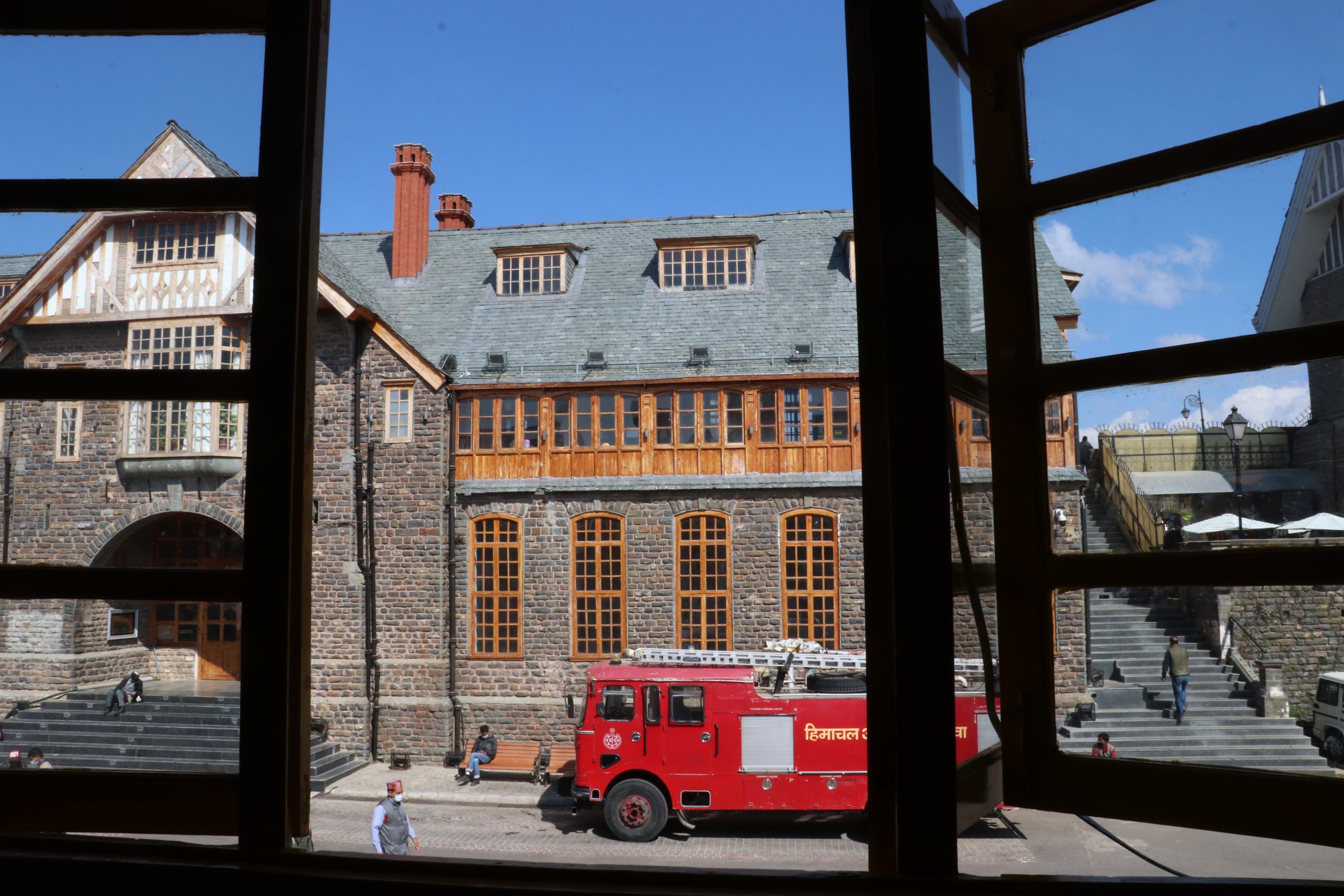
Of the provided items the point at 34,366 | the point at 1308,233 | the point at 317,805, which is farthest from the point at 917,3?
the point at 317,805

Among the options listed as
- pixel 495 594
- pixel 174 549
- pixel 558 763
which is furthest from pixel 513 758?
pixel 174 549

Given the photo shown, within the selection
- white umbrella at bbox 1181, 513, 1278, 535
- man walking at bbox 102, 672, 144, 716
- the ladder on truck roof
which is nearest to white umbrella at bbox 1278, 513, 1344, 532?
white umbrella at bbox 1181, 513, 1278, 535

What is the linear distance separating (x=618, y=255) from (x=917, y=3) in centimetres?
1612

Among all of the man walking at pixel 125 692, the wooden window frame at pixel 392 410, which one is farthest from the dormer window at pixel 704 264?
the man walking at pixel 125 692

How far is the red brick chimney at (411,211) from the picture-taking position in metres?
16.6

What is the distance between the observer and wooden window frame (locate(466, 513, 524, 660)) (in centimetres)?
1407

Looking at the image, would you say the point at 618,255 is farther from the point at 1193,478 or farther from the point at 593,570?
the point at 1193,478

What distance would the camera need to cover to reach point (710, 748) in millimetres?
9883

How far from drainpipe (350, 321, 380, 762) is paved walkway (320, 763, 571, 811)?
143 centimetres

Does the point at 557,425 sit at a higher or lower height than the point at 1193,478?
higher

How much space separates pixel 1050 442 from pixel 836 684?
30.8 ft

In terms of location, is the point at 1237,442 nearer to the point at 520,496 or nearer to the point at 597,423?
the point at 597,423

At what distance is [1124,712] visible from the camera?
1229mm

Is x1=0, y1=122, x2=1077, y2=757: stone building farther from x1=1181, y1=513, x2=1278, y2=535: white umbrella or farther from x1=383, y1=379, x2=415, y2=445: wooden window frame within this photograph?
x1=1181, y1=513, x2=1278, y2=535: white umbrella
